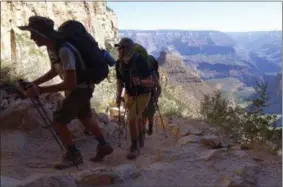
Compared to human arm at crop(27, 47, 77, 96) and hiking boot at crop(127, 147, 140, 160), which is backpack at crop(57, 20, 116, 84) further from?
hiking boot at crop(127, 147, 140, 160)

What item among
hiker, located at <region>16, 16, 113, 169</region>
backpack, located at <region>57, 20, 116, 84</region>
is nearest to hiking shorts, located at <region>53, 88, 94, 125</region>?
hiker, located at <region>16, 16, 113, 169</region>

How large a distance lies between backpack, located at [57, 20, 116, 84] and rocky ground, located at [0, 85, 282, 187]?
99cm

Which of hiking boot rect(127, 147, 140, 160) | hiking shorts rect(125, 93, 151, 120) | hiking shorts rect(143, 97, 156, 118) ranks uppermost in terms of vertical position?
hiking shorts rect(125, 93, 151, 120)

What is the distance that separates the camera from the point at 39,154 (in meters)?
5.14

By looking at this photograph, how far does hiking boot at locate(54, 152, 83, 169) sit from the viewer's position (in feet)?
14.8

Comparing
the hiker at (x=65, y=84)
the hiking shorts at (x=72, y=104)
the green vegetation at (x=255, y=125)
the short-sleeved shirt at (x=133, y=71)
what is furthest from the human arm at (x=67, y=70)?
the green vegetation at (x=255, y=125)

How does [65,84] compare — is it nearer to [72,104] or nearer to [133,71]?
[72,104]

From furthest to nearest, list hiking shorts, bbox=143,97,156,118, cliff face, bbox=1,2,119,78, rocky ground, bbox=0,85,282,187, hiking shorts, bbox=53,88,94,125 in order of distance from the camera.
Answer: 1. cliff face, bbox=1,2,119,78
2. hiking shorts, bbox=143,97,156,118
3. hiking shorts, bbox=53,88,94,125
4. rocky ground, bbox=0,85,282,187

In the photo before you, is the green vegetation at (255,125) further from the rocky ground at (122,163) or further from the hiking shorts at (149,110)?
the hiking shorts at (149,110)

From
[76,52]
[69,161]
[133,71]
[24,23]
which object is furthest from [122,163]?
[24,23]

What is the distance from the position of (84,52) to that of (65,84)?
0.44 metres

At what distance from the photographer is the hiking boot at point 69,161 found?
4.50 meters

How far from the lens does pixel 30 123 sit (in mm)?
5691

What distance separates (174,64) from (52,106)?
41832mm
